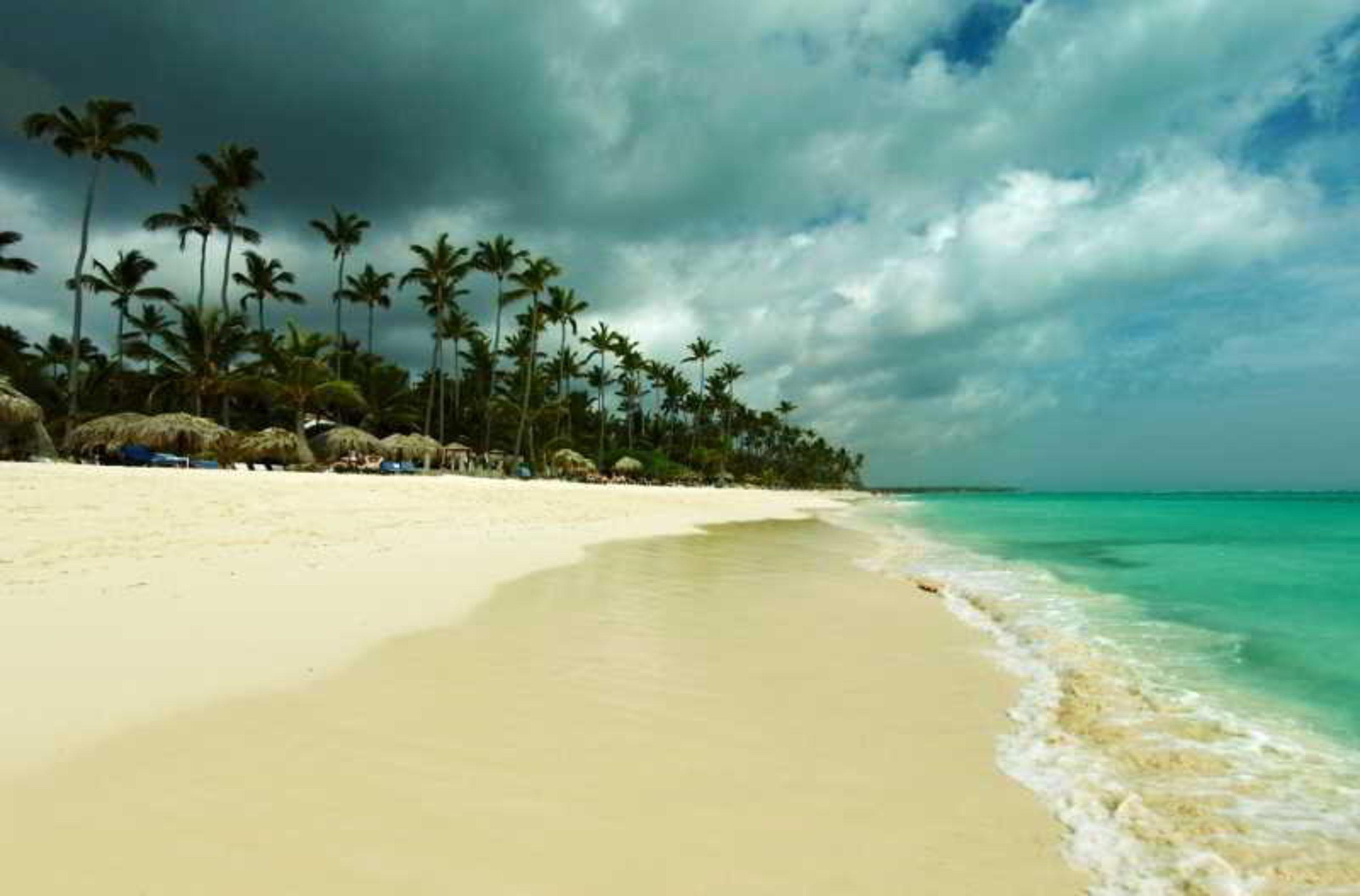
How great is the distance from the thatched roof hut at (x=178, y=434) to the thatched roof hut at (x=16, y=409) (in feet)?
15.5

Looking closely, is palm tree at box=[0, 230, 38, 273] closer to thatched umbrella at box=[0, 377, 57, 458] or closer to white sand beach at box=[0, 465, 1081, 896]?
thatched umbrella at box=[0, 377, 57, 458]

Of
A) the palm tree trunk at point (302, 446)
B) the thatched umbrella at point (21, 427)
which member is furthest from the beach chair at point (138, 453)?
the palm tree trunk at point (302, 446)

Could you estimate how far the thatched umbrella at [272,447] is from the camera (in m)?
32.6

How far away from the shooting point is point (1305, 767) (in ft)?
14.3

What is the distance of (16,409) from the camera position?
79.9 ft

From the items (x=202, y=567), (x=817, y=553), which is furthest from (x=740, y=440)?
(x=202, y=567)

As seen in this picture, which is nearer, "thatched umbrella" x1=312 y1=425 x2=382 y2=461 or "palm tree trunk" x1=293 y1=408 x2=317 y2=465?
"palm tree trunk" x1=293 y1=408 x2=317 y2=465

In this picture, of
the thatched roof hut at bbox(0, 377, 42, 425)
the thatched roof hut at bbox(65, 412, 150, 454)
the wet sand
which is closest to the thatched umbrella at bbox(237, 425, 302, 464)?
the thatched roof hut at bbox(65, 412, 150, 454)

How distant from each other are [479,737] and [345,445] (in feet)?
131

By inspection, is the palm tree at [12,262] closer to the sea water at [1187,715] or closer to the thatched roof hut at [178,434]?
the thatched roof hut at [178,434]

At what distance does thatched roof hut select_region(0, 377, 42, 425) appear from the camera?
2414cm

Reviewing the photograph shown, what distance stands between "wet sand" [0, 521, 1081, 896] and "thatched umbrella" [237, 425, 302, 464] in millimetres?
31581

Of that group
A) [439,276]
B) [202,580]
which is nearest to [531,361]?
[439,276]

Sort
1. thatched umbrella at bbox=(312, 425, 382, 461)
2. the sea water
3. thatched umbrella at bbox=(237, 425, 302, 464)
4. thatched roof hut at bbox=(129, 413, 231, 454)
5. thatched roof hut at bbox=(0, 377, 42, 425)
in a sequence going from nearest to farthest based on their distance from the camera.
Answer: the sea water → thatched roof hut at bbox=(0, 377, 42, 425) → thatched roof hut at bbox=(129, 413, 231, 454) → thatched umbrella at bbox=(237, 425, 302, 464) → thatched umbrella at bbox=(312, 425, 382, 461)
